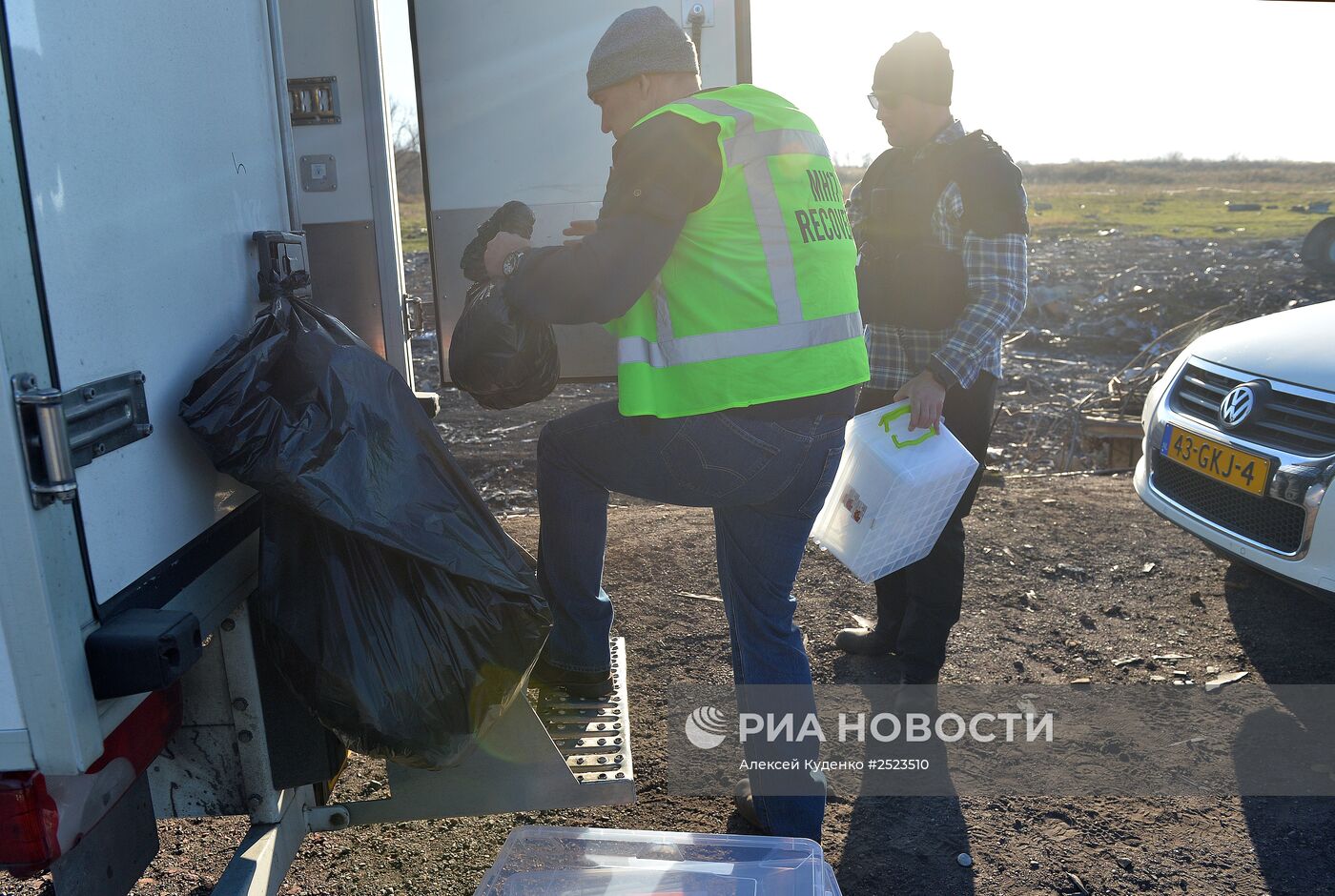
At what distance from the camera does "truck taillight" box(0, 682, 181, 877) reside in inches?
53.1

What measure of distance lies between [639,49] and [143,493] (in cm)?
130

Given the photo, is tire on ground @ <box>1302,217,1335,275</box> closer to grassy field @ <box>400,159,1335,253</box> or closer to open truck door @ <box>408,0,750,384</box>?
grassy field @ <box>400,159,1335,253</box>

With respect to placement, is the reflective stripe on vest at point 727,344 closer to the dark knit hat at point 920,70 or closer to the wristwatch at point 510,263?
the wristwatch at point 510,263

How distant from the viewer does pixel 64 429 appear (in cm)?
127

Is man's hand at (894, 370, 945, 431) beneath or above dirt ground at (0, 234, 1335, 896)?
above

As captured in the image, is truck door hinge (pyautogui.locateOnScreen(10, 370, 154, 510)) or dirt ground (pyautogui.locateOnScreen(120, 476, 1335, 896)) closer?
truck door hinge (pyautogui.locateOnScreen(10, 370, 154, 510))

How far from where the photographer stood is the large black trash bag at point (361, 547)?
5.70ft

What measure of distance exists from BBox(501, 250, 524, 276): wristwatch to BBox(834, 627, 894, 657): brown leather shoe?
2.10 meters

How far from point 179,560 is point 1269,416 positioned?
3.32 m

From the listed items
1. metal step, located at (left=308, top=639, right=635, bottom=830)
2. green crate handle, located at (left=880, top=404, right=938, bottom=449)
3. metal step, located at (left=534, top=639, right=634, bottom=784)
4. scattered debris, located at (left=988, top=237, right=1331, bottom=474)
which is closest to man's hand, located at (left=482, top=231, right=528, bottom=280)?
metal step, located at (left=308, top=639, right=635, bottom=830)

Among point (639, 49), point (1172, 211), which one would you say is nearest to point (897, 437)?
point (639, 49)

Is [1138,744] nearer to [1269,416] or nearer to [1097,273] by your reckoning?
[1269,416]

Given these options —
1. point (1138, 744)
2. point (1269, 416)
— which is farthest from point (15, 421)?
point (1269, 416)

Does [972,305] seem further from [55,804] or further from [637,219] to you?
[55,804]
